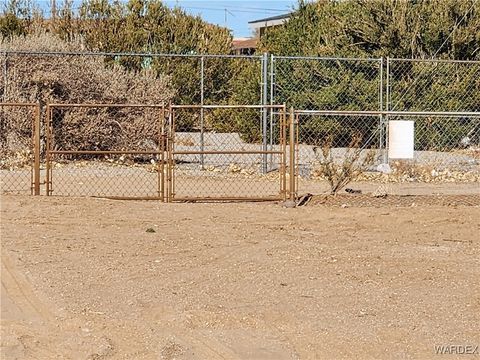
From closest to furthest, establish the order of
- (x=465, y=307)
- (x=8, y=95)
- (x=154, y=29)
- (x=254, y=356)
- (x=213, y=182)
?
(x=254, y=356), (x=465, y=307), (x=213, y=182), (x=8, y=95), (x=154, y=29)

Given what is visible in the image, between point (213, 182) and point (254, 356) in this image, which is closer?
point (254, 356)

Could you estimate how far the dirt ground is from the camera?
6.09 meters

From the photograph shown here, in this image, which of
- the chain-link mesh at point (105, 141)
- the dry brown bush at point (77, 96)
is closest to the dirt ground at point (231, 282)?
the chain-link mesh at point (105, 141)

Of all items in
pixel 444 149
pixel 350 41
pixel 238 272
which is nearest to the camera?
pixel 238 272

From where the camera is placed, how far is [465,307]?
7.22m

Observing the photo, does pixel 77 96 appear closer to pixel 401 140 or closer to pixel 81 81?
pixel 81 81

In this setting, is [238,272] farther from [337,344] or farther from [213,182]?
[213,182]

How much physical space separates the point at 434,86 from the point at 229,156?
17.6 ft

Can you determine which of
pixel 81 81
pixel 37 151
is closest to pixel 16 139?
pixel 81 81

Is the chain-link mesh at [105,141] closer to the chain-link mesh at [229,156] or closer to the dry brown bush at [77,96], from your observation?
the dry brown bush at [77,96]

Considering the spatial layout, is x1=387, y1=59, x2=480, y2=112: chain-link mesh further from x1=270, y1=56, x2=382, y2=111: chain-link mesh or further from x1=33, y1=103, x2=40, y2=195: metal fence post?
x1=33, y1=103, x2=40, y2=195: metal fence post

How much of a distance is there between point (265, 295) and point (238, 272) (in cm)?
96

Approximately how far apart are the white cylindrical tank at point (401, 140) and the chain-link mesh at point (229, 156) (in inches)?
68.4

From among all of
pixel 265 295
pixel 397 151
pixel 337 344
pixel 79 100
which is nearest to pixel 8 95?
pixel 79 100
